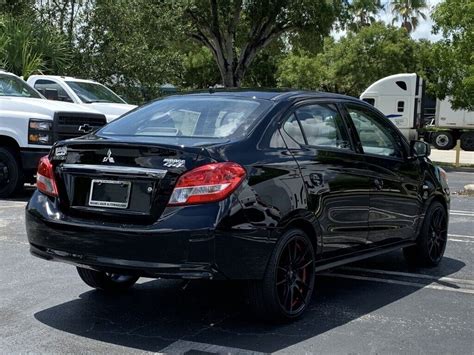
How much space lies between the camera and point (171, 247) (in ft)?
14.1

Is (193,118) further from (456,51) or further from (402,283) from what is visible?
(456,51)

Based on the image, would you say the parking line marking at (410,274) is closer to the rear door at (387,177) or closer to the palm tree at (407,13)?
the rear door at (387,177)

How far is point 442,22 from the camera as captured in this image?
2389 centimetres

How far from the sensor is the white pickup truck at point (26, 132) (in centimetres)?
1071

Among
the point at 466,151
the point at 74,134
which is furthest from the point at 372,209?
the point at 466,151

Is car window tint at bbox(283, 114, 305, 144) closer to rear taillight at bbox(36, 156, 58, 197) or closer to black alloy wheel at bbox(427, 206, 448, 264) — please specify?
rear taillight at bbox(36, 156, 58, 197)

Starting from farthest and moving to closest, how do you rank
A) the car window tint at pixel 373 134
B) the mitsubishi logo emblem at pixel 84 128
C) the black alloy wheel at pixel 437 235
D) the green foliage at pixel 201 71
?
the green foliage at pixel 201 71, the mitsubishi logo emblem at pixel 84 128, the black alloy wheel at pixel 437 235, the car window tint at pixel 373 134

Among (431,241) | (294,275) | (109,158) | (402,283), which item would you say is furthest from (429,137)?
(109,158)

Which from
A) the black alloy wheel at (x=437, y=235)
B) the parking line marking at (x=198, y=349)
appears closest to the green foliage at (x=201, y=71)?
the black alloy wheel at (x=437, y=235)

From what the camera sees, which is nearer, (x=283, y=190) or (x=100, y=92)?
(x=283, y=190)

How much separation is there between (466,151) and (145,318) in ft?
105

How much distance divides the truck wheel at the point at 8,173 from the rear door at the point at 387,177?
21.1ft

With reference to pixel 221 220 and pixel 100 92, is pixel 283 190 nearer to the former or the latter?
pixel 221 220

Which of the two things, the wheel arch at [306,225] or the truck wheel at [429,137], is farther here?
the truck wheel at [429,137]
